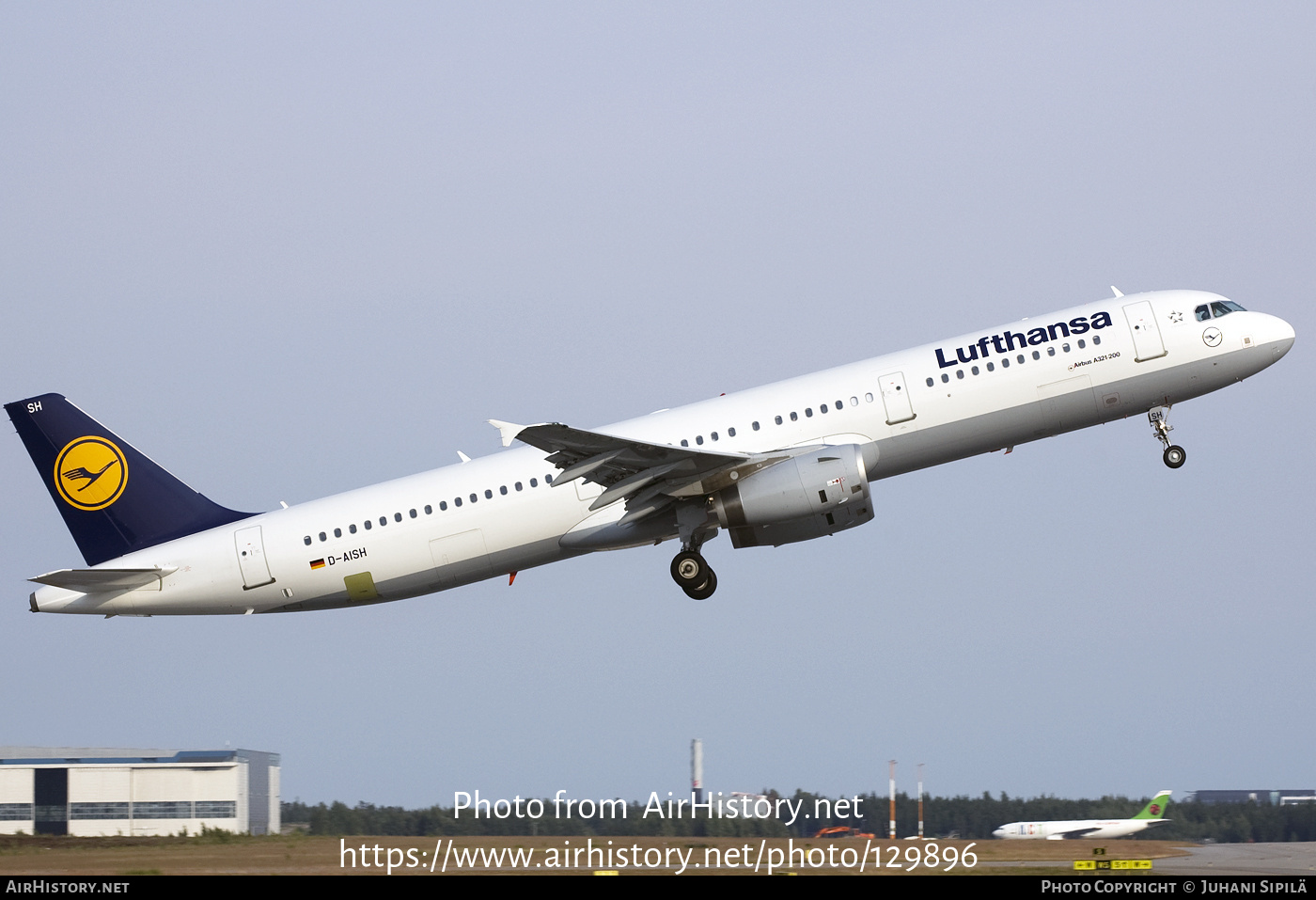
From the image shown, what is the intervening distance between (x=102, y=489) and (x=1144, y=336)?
82.1ft

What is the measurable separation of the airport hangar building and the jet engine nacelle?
19.7 m

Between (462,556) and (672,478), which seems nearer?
(672,478)

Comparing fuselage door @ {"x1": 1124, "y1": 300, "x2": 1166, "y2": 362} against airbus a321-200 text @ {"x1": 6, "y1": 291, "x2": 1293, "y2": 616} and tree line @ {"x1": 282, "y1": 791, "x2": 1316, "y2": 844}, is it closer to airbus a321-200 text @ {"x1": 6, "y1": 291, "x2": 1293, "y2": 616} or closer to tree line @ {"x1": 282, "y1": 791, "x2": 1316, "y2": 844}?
airbus a321-200 text @ {"x1": 6, "y1": 291, "x2": 1293, "y2": 616}

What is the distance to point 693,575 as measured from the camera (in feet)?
104

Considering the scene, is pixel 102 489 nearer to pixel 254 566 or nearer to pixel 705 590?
pixel 254 566

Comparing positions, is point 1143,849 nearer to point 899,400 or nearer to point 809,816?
point 809,816

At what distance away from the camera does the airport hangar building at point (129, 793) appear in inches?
1663

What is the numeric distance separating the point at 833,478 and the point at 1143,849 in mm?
12036

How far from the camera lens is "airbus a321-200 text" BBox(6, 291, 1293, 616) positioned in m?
30.3

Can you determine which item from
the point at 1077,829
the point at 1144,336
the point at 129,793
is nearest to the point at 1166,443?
the point at 1144,336

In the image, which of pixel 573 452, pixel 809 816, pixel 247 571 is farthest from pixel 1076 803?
pixel 247 571

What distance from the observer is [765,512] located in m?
29.9


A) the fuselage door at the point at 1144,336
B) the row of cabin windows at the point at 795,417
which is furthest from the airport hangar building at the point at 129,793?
the fuselage door at the point at 1144,336

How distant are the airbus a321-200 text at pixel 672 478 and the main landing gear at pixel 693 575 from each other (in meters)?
0.05
